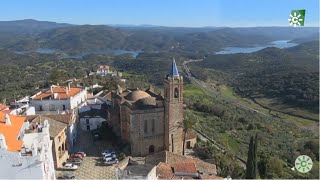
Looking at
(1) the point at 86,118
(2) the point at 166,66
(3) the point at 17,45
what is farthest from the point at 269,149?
(3) the point at 17,45

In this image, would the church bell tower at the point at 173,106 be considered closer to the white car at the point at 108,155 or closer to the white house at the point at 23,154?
the white car at the point at 108,155

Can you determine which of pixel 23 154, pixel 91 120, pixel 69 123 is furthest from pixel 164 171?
pixel 91 120

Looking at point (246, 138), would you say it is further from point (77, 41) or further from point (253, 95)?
point (77, 41)

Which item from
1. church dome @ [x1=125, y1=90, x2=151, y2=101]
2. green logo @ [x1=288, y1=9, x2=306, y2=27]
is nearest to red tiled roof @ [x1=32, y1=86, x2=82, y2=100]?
church dome @ [x1=125, y1=90, x2=151, y2=101]

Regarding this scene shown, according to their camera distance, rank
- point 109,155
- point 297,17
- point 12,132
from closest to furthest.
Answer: point 297,17, point 12,132, point 109,155

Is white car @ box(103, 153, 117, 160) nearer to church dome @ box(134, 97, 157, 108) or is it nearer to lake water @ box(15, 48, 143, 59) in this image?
church dome @ box(134, 97, 157, 108)

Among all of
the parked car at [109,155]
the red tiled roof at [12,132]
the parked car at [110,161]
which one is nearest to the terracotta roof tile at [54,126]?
the red tiled roof at [12,132]

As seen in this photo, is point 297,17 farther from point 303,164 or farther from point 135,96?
point 135,96
